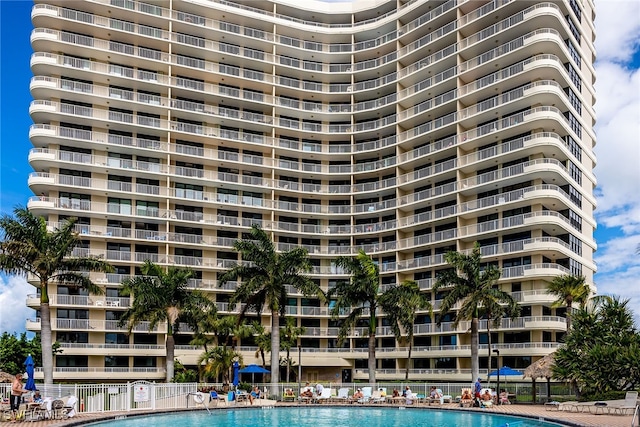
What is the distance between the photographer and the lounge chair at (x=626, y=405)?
35.7 m

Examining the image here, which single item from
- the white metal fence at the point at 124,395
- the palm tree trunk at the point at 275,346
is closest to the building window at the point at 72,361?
the palm tree trunk at the point at 275,346

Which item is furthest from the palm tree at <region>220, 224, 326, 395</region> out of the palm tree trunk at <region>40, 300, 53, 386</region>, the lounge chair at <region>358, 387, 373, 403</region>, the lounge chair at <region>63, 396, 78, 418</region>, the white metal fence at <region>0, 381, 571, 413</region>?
the lounge chair at <region>63, 396, 78, 418</region>

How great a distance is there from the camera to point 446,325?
69312mm

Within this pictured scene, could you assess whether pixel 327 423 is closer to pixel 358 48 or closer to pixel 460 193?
pixel 460 193

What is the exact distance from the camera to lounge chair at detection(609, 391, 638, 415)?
35719 mm

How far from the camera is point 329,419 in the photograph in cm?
3756

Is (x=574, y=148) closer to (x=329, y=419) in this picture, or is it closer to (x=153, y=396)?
(x=329, y=419)

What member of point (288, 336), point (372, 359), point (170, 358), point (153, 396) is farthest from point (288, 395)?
point (288, 336)

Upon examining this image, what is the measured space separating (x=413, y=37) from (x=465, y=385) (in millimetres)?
41214

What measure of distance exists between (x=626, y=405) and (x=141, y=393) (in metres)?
24.1

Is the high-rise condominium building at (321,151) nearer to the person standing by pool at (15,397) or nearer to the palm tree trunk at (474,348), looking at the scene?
the palm tree trunk at (474,348)

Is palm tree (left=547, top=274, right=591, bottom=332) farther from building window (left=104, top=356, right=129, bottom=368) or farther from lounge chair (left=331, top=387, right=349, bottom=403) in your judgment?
building window (left=104, top=356, right=129, bottom=368)

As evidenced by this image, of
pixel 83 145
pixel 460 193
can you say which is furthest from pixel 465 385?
pixel 83 145

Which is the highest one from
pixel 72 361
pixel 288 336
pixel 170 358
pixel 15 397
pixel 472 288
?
pixel 472 288
